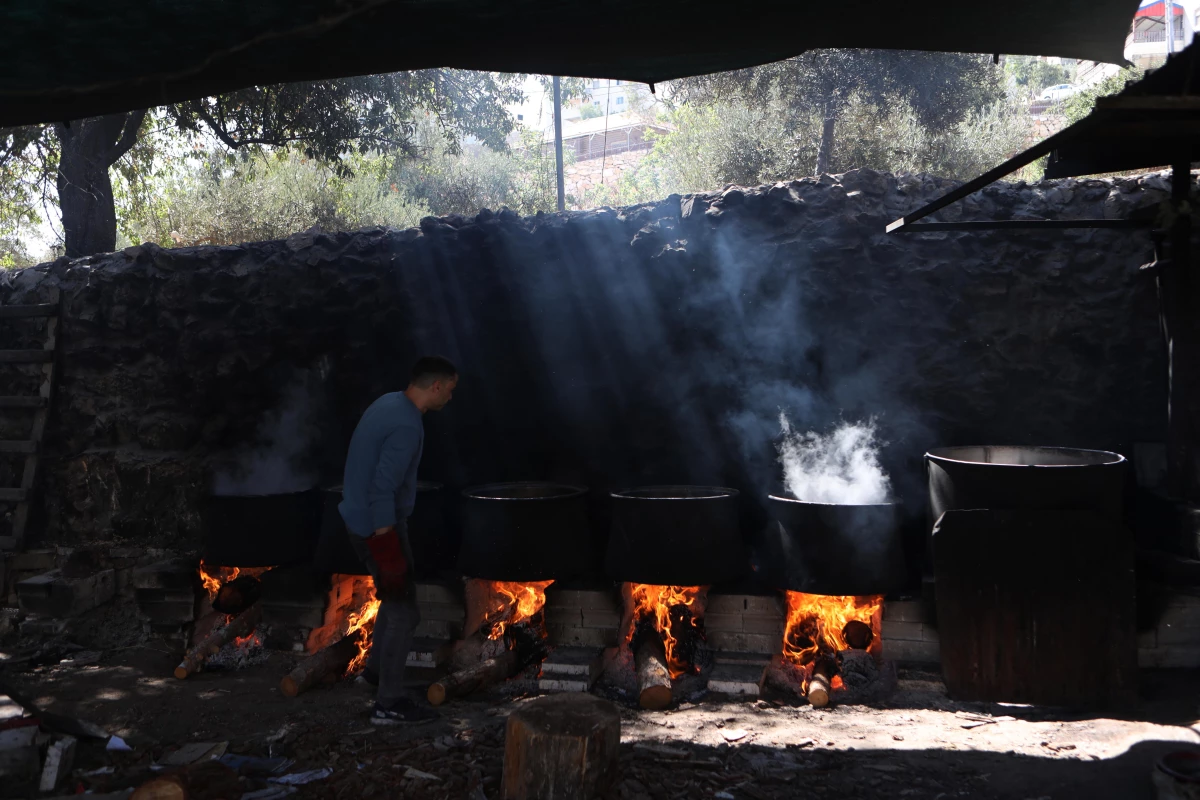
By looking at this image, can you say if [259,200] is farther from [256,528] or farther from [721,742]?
[721,742]

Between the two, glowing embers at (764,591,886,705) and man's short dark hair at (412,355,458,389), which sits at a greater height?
man's short dark hair at (412,355,458,389)

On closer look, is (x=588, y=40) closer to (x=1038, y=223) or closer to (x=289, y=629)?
(x=1038, y=223)

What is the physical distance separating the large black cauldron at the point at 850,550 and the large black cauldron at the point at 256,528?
142 inches

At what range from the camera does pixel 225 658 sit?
5.88 m

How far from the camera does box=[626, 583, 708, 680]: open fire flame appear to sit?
17.4ft

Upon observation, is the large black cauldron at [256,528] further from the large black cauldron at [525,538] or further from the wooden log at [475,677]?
the wooden log at [475,677]

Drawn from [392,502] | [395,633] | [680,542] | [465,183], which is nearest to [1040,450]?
[680,542]

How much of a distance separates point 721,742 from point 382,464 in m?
2.28

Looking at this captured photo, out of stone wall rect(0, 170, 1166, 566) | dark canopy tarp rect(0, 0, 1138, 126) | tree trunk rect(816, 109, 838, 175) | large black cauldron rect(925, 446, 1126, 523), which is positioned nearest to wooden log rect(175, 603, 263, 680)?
stone wall rect(0, 170, 1166, 566)

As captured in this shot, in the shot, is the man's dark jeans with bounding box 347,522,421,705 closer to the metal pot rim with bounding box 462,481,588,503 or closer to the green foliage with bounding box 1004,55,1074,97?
the metal pot rim with bounding box 462,481,588,503

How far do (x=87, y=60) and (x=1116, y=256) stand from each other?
5.95m

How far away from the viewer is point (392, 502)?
4.59 meters

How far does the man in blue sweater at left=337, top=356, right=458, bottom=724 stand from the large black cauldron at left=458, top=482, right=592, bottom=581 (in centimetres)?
76

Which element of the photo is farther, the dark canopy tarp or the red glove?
the red glove
